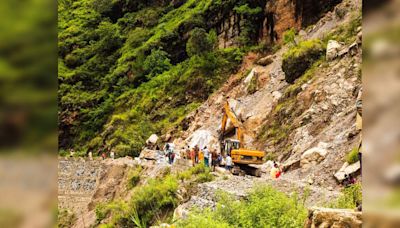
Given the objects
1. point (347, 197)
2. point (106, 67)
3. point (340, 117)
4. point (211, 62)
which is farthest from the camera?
point (106, 67)

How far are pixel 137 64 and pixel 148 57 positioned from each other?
2.17m

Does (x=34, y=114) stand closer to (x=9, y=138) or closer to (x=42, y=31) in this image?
(x=9, y=138)

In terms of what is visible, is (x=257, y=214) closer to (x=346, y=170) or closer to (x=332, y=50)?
(x=346, y=170)

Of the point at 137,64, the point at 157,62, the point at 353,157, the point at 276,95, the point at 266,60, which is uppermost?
the point at 137,64

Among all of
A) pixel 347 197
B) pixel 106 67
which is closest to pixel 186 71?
pixel 106 67

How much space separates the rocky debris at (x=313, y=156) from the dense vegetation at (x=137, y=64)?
17241mm

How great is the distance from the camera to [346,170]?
14.3 meters

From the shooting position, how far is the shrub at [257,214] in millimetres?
9844

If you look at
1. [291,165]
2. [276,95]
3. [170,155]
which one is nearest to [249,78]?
[276,95]

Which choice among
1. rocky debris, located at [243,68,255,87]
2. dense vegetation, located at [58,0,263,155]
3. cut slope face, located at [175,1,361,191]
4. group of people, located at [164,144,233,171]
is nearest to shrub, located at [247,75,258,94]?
cut slope face, located at [175,1,361,191]

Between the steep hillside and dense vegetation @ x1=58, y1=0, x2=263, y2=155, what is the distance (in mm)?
76

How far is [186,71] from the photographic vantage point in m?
39.5

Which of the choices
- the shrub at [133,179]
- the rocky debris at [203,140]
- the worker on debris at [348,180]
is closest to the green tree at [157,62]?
the rocky debris at [203,140]

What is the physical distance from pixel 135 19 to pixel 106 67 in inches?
211
